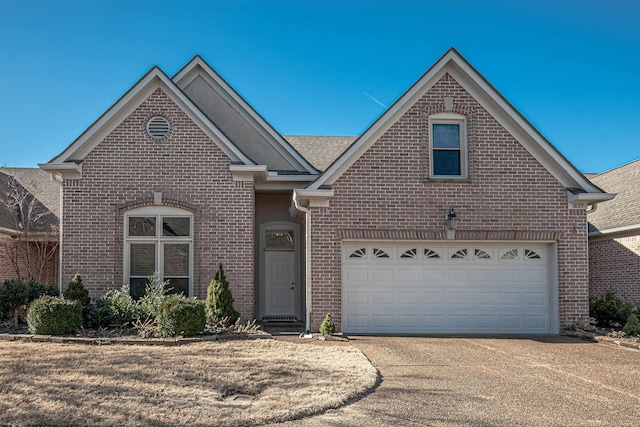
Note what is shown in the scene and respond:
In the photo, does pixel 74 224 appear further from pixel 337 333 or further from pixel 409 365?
pixel 409 365

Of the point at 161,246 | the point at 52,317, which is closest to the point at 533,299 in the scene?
the point at 161,246

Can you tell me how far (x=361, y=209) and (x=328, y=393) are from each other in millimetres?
6617

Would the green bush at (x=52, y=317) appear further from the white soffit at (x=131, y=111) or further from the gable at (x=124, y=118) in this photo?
the white soffit at (x=131, y=111)

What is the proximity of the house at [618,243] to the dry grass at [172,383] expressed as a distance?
11.0 meters

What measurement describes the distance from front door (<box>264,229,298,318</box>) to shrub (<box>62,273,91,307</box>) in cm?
503

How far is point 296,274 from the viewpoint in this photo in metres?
16.2

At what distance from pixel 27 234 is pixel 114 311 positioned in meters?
7.18

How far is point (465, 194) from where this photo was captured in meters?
13.4

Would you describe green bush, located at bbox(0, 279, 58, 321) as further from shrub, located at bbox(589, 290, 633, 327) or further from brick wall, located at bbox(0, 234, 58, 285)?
shrub, located at bbox(589, 290, 633, 327)

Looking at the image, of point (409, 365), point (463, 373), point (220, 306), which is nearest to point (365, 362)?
point (409, 365)

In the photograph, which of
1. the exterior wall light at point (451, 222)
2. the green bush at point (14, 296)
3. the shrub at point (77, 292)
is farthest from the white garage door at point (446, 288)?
the green bush at point (14, 296)

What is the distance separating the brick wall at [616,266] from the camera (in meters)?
17.0

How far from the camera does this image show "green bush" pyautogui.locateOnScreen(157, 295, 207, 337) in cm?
1108

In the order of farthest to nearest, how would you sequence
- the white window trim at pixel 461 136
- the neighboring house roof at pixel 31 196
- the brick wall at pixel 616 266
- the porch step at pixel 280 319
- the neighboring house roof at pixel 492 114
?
the neighboring house roof at pixel 31 196, the brick wall at pixel 616 266, the porch step at pixel 280 319, the white window trim at pixel 461 136, the neighboring house roof at pixel 492 114
